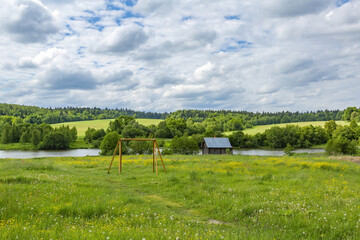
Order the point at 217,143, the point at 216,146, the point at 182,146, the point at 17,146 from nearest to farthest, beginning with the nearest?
1. the point at 216,146
2. the point at 217,143
3. the point at 182,146
4. the point at 17,146

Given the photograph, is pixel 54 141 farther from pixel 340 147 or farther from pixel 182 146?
pixel 340 147

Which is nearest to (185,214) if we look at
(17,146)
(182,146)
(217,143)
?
(182,146)

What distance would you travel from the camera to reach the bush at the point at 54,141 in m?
102

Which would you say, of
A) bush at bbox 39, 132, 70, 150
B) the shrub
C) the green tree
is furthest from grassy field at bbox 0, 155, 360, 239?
bush at bbox 39, 132, 70, 150

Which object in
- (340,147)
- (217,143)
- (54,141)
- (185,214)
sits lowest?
(340,147)

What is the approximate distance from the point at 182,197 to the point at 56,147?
104 meters

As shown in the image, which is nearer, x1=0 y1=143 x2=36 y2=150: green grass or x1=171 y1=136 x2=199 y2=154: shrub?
x1=171 y1=136 x2=199 y2=154: shrub

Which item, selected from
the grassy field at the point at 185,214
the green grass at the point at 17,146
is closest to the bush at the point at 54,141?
the green grass at the point at 17,146

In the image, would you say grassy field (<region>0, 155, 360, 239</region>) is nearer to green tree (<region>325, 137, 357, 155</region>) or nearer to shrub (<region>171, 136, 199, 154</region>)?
green tree (<region>325, 137, 357, 155</region>)

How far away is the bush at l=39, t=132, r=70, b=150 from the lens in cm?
10250

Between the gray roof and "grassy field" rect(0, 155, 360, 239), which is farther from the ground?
"grassy field" rect(0, 155, 360, 239)

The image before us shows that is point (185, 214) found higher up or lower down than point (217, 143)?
higher up

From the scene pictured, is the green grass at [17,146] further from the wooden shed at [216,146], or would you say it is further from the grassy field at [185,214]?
the grassy field at [185,214]

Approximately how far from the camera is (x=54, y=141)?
340 feet
